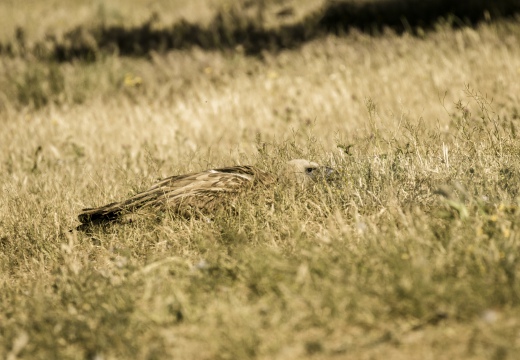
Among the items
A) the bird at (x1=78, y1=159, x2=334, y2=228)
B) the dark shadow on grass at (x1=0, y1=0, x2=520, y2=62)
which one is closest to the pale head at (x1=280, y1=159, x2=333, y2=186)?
the bird at (x1=78, y1=159, x2=334, y2=228)

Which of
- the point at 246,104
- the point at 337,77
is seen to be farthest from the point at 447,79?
the point at 246,104

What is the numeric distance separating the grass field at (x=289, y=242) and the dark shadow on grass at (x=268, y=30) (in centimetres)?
258

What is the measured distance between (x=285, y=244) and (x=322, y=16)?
7.75 metres

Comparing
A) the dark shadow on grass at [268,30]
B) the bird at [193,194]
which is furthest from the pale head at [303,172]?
the dark shadow on grass at [268,30]

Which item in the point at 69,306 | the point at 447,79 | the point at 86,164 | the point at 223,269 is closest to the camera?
the point at 69,306

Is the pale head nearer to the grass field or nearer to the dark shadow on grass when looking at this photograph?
the grass field

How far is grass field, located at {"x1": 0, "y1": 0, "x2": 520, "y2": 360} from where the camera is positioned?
2.39m

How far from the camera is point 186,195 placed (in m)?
3.82

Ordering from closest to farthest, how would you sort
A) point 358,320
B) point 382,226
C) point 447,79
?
point 358,320, point 382,226, point 447,79

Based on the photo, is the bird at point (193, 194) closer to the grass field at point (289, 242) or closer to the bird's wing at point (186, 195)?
the bird's wing at point (186, 195)

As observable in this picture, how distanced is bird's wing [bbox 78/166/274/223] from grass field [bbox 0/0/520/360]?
13cm

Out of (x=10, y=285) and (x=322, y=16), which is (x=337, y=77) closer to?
(x=322, y=16)

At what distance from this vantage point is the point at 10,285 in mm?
3334

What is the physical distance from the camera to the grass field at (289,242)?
2.39 m
